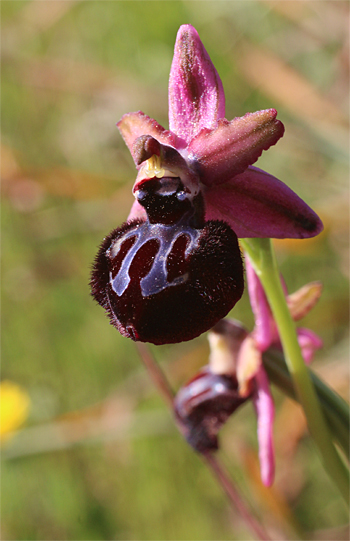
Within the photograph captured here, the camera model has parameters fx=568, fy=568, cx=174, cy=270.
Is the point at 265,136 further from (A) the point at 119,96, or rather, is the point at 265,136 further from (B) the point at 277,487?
(A) the point at 119,96

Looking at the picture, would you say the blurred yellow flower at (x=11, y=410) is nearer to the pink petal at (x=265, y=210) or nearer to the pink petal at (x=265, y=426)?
the pink petal at (x=265, y=426)

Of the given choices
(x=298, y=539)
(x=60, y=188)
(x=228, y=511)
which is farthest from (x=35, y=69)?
(x=298, y=539)

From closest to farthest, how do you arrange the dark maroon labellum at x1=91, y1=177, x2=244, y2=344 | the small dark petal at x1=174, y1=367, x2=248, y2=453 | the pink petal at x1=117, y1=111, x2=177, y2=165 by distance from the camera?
the dark maroon labellum at x1=91, y1=177, x2=244, y2=344 → the pink petal at x1=117, y1=111, x2=177, y2=165 → the small dark petal at x1=174, y1=367, x2=248, y2=453

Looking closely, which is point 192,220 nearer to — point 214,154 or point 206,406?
point 214,154

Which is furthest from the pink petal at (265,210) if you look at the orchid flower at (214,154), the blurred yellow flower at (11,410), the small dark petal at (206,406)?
the blurred yellow flower at (11,410)

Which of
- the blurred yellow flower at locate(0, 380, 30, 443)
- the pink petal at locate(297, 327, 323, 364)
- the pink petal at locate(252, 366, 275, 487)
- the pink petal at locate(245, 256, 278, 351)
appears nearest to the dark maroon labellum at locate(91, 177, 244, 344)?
the pink petal at locate(245, 256, 278, 351)

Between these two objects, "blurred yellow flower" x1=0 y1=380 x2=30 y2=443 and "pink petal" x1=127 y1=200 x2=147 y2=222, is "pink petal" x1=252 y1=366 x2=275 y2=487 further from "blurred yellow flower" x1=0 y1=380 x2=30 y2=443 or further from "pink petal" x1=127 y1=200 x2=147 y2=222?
"blurred yellow flower" x1=0 y1=380 x2=30 y2=443
